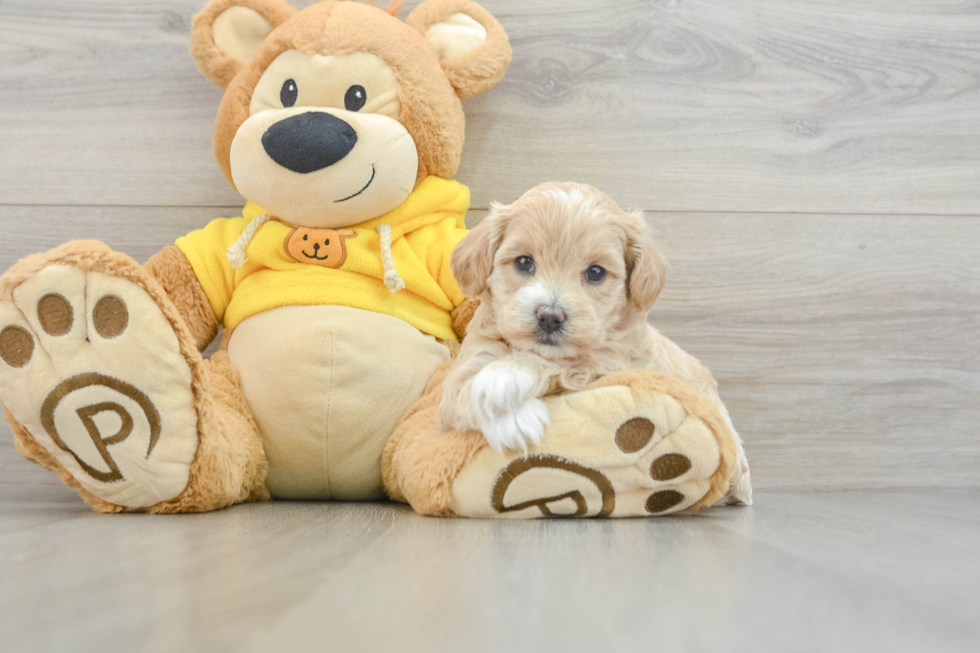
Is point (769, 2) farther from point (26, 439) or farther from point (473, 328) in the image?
point (26, 439)

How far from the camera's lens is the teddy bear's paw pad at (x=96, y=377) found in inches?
33.3

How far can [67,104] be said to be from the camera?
1343 mm

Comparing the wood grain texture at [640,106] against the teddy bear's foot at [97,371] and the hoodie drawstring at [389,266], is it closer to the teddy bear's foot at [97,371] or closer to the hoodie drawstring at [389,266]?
the hoodie drawstring at [389,266]

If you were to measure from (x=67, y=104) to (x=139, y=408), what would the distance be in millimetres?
817

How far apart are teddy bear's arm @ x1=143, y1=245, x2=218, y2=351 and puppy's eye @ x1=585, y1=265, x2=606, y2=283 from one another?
679 millimetres

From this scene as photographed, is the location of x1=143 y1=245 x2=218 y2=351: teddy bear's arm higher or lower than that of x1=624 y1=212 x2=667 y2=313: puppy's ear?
lower

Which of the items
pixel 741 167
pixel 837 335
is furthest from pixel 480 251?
pixel 837 335

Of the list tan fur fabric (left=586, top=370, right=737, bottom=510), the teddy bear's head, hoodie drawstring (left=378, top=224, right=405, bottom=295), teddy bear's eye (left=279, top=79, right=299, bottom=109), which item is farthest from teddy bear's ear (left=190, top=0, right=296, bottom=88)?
tan fur fabric (left=586, top=370, right=737, bottom=510)

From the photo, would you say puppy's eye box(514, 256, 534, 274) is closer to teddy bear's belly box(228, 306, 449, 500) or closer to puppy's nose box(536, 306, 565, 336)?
puppy's nose box(536, 306, 565, 336)

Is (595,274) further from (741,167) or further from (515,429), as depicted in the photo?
(741,167)

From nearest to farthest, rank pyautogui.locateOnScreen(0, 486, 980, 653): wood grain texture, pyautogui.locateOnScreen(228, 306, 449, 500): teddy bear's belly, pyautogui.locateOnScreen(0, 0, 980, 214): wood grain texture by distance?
pyautogui.locateOnScreen(0, 486, 980, 653): wood grain texture → pyautogui.locateOnScreen(228, 306, 449, 500): teddy bear's belly → pyautogui.locateOnScreen(0, 0, 980, 214): wood grain texture

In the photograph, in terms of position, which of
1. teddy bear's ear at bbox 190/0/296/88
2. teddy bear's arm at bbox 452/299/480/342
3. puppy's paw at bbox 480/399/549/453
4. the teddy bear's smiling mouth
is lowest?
puppy's paw at bbox 480/399/549/453

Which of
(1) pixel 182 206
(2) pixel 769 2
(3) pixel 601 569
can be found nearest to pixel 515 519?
(3) pixel 601 569

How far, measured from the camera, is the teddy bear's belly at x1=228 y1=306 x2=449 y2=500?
3.43 ft
